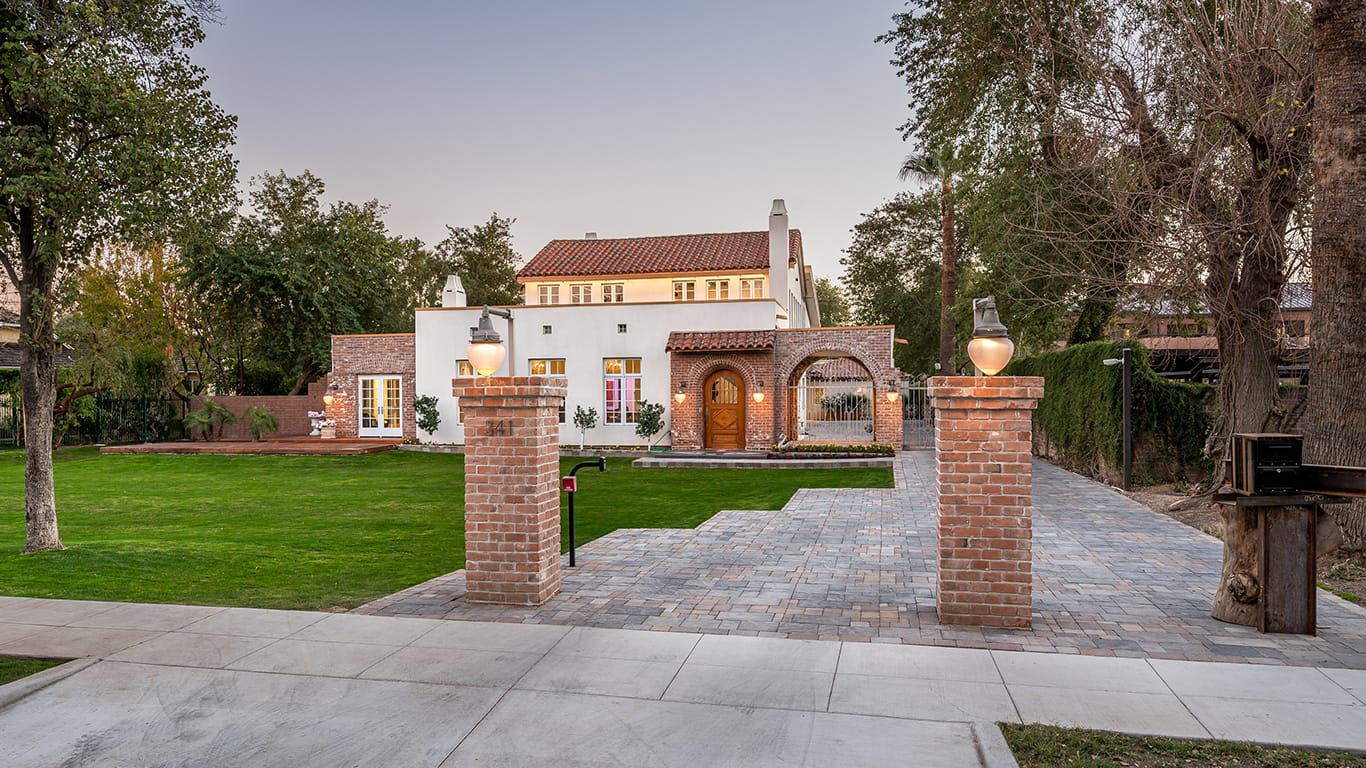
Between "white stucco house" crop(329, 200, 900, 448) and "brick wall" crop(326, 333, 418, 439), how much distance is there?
0.03m

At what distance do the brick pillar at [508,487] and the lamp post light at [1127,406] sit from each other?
1123 centimetres

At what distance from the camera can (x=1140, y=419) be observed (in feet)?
43.7

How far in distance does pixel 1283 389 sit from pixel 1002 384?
10801 mm

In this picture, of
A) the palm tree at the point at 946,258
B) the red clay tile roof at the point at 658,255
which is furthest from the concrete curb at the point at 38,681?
the palm tree at the point at 946,258

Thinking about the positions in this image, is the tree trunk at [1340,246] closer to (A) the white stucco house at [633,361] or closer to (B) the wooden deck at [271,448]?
(A) the white stucco house at [633,361]

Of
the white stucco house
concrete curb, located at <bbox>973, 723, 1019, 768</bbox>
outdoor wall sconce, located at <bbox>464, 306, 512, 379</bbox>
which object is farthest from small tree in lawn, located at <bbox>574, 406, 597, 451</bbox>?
concrete curb, located at <bbox>973, 723, 1019, 768</bbox>

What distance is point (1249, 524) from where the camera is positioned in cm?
514

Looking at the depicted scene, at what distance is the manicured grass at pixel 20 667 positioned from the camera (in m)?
4.21

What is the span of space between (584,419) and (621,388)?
1527 mm

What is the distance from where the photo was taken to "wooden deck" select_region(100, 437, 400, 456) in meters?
21.4

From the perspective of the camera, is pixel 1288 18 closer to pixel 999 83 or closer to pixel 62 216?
pixel 999 83

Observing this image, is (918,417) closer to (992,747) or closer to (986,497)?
(986,497)

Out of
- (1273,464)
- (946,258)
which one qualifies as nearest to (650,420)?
(946,258)

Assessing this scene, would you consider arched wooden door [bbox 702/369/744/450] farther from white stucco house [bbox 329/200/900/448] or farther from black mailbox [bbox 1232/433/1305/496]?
black mailbox [bbox 1232/433/1305/496]
